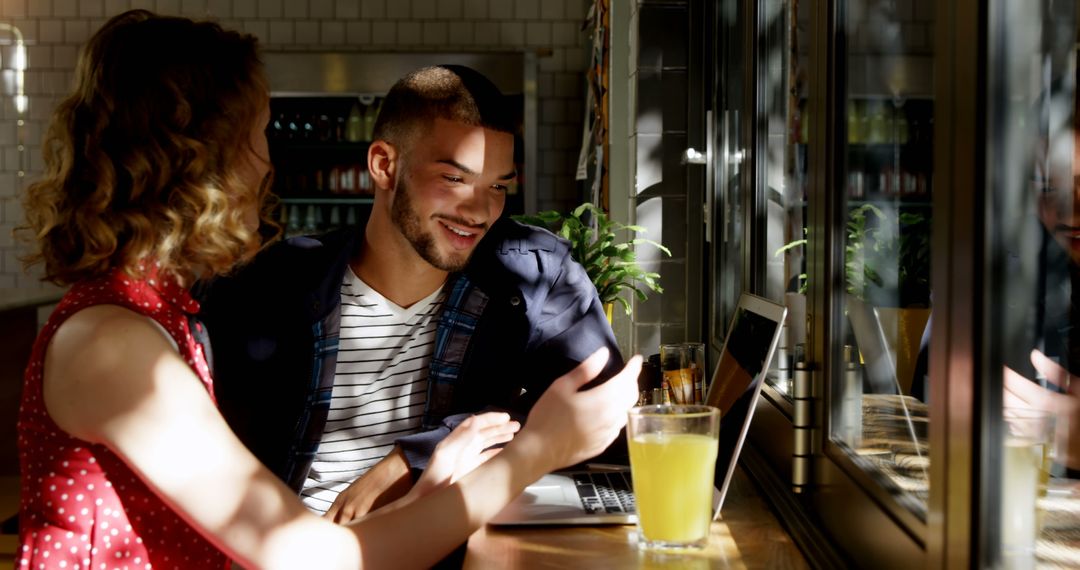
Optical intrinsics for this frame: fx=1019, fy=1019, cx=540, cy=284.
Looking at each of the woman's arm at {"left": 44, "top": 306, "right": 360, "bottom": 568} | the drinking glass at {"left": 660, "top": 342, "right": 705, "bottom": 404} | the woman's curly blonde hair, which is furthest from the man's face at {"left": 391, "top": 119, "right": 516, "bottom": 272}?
the woman's arm at {"left": 44, "top": 306, "right": 360, "bottom": 568}

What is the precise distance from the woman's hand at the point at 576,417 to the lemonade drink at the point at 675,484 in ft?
0.43

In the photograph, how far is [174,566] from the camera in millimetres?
1205

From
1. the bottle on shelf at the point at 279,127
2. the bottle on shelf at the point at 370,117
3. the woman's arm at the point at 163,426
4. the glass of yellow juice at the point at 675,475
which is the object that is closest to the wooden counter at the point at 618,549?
the glass of yellow juice at the point at 675,475

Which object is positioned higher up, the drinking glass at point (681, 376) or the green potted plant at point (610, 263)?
the green potted plant at point (610, 263)

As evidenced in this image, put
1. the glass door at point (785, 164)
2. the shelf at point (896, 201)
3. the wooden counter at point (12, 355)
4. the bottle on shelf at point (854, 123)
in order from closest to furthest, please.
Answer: the shelf at point (896, 201) < the bottle on shelf at point (854, 123) < the glass door at point (785, 164) < the wooden counter at point (12, 355)

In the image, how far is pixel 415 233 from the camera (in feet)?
6.72

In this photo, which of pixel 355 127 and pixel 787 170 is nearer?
pixel 787 170

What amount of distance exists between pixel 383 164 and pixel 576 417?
957mm

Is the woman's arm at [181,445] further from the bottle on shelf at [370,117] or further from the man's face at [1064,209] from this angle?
the bottle on shelf at [370,117]

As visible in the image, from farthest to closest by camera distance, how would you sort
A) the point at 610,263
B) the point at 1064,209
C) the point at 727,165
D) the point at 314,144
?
the point at 314,144
the point at 610,263
the point at 727,165
the point at 1064,209

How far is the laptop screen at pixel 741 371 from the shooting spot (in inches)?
52.4

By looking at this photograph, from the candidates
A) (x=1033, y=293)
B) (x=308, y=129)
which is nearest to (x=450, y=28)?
(x=308, y=129)

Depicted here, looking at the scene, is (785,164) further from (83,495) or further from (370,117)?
(370,117)

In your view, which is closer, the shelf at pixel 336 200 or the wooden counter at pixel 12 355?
the wooden counter at pixel 12 355
